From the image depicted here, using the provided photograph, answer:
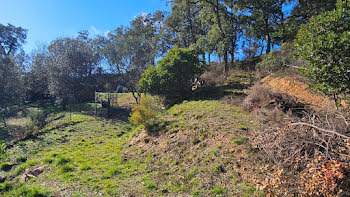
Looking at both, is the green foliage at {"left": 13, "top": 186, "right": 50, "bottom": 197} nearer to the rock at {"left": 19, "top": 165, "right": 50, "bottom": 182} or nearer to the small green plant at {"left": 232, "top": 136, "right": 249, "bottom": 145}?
the rock at {"left": 19, "top": 165, "right": 50, "bottom": 182}

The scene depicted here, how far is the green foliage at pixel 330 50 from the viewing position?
4645 millimetres

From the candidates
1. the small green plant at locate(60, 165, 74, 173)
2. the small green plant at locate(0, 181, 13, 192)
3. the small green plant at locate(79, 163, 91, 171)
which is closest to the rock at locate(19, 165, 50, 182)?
the small green plant at locate(0, 181, 13, 192)

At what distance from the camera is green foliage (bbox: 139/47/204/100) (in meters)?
13.7

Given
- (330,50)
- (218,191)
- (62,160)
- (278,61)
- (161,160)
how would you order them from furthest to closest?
(278,61)
(62,160)
(161,160)
(330,50)
(218,191)

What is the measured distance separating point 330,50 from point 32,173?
1001cm

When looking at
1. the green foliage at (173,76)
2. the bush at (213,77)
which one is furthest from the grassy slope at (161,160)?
the bush at (213,77)

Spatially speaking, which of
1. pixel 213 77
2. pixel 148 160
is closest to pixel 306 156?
pixel 148 160

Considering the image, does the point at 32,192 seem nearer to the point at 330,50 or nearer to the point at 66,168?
the point at 66,168

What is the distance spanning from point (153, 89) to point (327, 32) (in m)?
10.8

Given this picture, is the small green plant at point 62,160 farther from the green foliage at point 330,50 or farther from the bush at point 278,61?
the bush at point 278,61

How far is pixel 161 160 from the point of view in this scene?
6691 millimetres

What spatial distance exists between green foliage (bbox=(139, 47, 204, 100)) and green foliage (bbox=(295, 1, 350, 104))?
8.90 metres

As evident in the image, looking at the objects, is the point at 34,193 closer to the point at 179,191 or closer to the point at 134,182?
the point at 134,182

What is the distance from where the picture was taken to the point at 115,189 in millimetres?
5328
